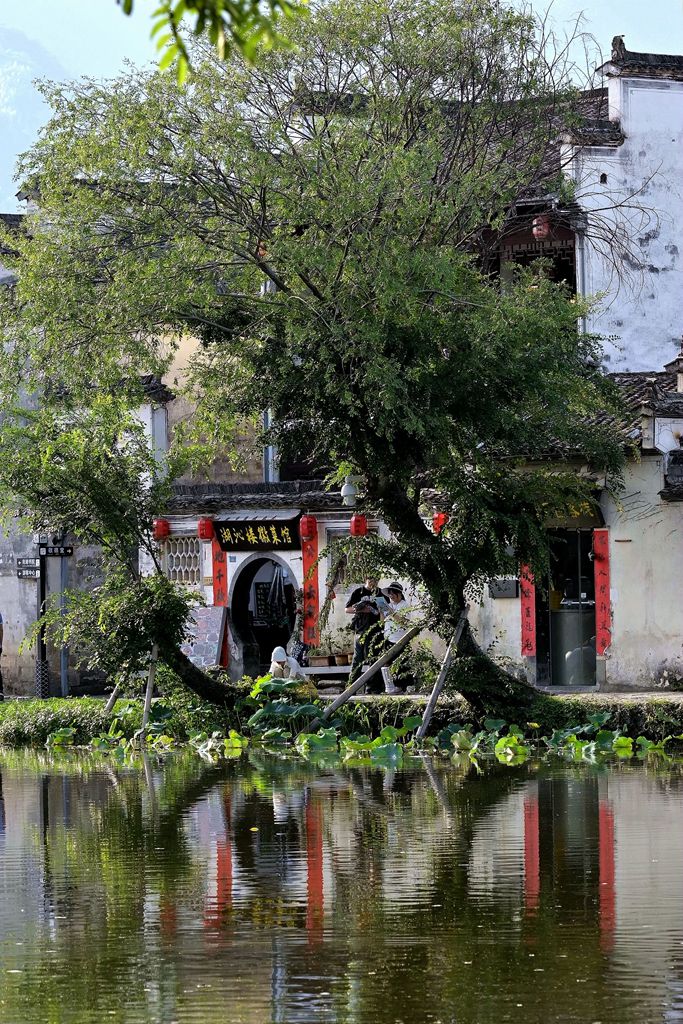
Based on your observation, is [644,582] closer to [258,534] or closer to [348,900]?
[258,534]

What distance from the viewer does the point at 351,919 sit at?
10109mm

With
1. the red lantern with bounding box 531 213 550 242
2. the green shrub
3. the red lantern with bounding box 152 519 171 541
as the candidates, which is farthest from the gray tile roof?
the green shrub

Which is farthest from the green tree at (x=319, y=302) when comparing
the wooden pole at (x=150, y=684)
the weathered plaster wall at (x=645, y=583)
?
the weathered plaster wall at (x=645, y=583)

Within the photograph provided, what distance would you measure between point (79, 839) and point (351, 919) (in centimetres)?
441

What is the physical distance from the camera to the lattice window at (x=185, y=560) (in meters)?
31.9

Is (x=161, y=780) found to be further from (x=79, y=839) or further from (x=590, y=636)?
(x=590, y=636)

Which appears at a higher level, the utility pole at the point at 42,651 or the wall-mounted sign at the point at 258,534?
the wall-mounted sign at the point at 258,534

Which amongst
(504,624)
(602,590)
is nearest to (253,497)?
(504,624)

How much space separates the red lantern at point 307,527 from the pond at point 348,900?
1277 centimetres

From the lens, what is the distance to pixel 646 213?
1315 inches

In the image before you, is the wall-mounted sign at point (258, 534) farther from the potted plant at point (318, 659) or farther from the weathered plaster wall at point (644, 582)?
the weathered plaster wall at point (644, 582)

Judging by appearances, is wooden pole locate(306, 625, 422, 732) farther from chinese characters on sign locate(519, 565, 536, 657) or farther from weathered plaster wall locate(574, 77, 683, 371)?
weathered plaster wall locate(574, 77, 683, 371)

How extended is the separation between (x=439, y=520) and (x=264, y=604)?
395 inches

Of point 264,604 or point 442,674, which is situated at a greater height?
point 264,604
